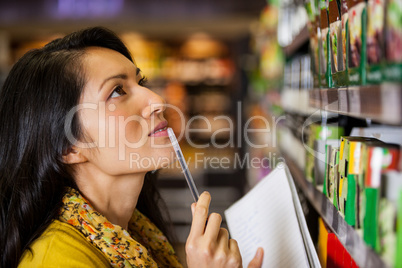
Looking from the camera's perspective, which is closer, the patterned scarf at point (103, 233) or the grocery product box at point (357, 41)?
the grocery product box at point (357, 41)

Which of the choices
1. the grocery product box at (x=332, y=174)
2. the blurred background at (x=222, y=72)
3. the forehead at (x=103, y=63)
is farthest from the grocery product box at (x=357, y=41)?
the forehead at (x=103, y=63)

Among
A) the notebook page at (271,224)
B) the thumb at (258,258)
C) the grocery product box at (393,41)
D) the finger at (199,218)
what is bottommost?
the thumb at (258,258)

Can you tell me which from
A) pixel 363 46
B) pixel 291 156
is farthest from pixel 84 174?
pixel 291 156

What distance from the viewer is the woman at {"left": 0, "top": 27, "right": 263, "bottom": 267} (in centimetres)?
124

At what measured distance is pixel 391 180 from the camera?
0.68 m

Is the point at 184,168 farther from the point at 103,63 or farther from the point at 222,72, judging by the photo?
the point at 222,72

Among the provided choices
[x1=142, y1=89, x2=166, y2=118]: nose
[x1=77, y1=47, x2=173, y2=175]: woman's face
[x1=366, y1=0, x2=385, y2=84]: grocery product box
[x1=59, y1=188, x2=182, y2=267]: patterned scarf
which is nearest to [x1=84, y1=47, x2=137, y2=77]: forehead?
[x1=77, y1=47, x2=173, y2=175]: woman's face

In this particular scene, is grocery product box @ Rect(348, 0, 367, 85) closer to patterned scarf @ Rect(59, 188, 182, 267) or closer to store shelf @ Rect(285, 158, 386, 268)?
store shelf @ Rect(285, 158, 386, 268)

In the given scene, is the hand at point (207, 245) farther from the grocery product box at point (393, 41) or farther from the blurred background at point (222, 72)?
the grocery product box at point (393, 41)

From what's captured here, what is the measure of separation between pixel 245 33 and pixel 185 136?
5.70ft

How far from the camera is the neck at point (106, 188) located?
4.60ft

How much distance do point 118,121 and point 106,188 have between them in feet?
0.78

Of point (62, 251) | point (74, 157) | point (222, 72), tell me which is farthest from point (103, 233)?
point (222, 72)

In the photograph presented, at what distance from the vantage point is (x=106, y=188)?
141cm
